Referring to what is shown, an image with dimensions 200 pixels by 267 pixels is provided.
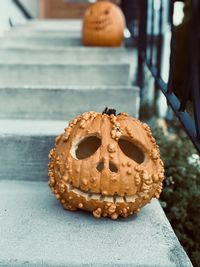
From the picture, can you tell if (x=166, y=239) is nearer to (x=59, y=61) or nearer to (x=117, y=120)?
(x=117, y=120)

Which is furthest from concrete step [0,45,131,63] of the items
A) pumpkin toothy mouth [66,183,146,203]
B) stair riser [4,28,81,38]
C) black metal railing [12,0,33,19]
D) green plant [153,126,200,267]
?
pumpkin toothy mouth [66,183,146,203]

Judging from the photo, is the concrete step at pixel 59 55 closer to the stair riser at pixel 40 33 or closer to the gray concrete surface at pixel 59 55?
the gray concrete surface at pixel 59 55

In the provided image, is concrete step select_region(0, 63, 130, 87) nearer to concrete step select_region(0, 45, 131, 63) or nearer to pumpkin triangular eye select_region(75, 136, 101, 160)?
concrete step select_region(0, 45, 131, 63)

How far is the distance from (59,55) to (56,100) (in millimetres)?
852

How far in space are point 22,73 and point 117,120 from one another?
1352mm

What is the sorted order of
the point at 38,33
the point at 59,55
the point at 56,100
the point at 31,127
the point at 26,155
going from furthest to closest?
the point at 38,33, the point at 59,55, the point at 56,100, the point at 31,127, the point at 26,155

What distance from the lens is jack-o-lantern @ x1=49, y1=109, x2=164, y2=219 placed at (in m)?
1.56

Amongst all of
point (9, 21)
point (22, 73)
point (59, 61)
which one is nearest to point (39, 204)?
point (22, 73)

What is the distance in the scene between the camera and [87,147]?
1.71 meters

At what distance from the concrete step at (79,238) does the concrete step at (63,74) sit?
1238 mm

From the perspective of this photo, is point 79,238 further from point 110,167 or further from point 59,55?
point 59,55

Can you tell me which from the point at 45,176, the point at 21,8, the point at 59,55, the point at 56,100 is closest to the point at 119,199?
the point at 45,176

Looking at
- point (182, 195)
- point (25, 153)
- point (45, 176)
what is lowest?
point (182, 195)

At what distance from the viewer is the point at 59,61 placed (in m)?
3.19
